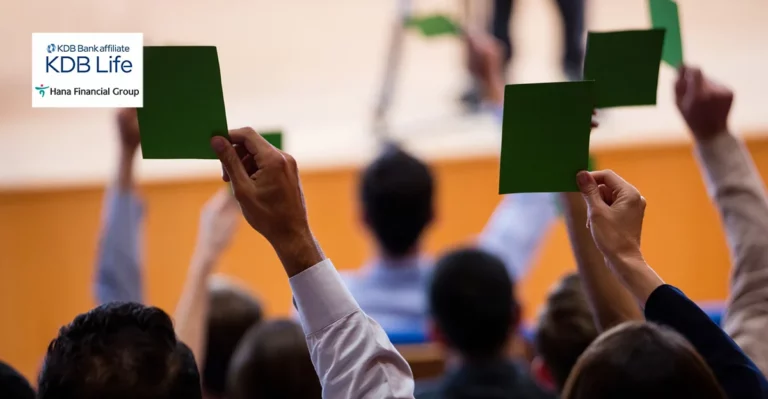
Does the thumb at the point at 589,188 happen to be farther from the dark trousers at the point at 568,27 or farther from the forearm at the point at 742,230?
the dark trousers at the point at 568,27

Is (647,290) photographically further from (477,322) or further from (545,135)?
(477,322)

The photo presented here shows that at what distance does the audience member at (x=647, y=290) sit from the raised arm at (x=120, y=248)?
65 cm

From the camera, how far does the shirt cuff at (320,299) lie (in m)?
0.77

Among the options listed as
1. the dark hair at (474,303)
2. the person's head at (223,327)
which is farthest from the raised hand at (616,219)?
the person's head at (223,327)

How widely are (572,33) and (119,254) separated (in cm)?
211

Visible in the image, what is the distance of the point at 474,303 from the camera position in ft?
4.24

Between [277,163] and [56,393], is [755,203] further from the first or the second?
[56,393]

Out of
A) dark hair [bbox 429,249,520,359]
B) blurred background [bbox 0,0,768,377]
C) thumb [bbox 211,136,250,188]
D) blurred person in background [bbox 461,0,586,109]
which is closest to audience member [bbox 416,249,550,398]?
dark hair [bbox 429,249,520,359]

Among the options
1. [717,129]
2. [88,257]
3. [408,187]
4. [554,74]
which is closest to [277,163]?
[717,129]

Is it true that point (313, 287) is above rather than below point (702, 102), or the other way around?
below

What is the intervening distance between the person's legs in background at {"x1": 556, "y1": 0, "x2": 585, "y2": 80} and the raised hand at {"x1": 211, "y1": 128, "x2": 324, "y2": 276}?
2359 mm

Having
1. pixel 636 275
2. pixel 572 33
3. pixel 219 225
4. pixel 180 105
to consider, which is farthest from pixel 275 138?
pixel 572 33

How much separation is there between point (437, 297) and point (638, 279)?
0.55 metres

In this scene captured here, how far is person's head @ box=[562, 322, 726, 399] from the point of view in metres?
0.64
